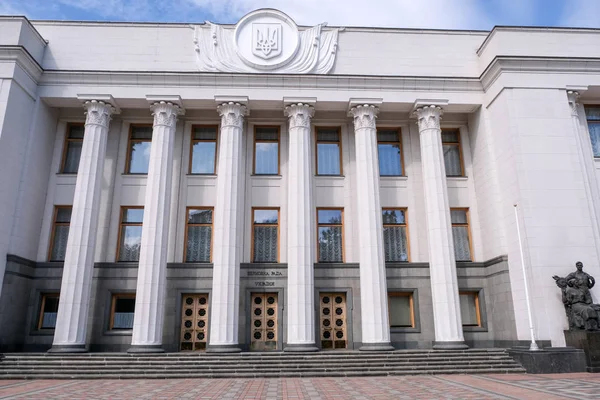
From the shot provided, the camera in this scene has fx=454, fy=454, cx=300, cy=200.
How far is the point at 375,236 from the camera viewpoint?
17312 mm

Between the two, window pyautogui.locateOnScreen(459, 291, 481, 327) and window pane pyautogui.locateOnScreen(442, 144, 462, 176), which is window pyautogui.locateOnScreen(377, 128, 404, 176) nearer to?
window pane pyautogui.locateOnScreen(442, 144, 462, 176)

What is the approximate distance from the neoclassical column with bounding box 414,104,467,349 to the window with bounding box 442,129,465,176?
5.44 ft

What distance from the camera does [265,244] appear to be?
Result: 18828 millimetres

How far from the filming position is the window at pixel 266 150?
19.8 m

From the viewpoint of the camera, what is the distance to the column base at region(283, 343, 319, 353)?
1578 centimetres

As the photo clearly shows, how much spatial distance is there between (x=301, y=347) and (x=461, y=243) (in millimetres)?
8183

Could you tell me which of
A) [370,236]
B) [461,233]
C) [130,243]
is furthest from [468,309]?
[130,243]

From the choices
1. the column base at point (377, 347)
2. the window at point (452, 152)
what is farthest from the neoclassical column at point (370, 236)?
the window at point (452, 152)

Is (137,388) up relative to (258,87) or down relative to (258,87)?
down

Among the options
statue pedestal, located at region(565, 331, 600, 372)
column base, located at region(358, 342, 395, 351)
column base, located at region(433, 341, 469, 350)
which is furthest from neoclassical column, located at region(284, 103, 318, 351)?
statue pedestal, located at region(565, 331, 600, 372)

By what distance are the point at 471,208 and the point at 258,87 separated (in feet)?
34.0

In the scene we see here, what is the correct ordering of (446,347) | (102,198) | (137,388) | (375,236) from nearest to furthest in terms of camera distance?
1. (137,388)
2. (446,347)
3. (375,236)
4. (102,198)

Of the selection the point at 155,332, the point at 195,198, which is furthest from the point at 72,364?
the point at 195,198

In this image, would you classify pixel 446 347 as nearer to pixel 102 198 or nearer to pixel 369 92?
pixel 369 92
